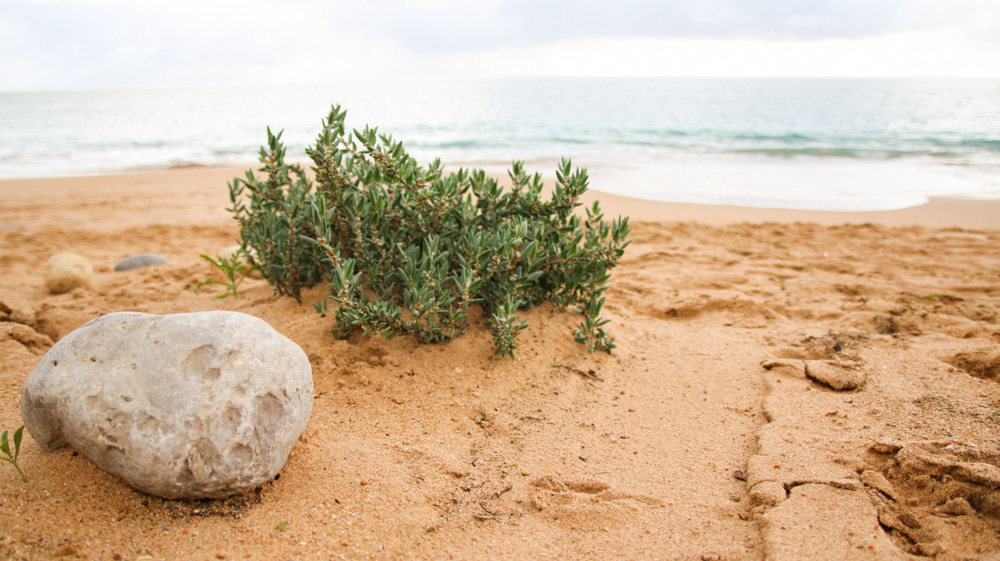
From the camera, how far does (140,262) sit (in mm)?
5438

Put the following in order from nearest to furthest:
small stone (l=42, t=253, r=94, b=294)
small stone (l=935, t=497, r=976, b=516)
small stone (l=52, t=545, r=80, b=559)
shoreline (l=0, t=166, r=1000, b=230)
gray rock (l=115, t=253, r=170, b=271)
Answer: small stone (l=52, t=545, r=80, b=559) < small stone (l=935, t=497, r=976, b=516) < small stone (l=42, t=253, r=94, b=294) < gray rock (l=115, t=253, r=170, b=271) < shoreline (l=0, t=166, r=1000, b=230)

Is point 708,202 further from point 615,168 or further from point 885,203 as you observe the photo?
point 615,168

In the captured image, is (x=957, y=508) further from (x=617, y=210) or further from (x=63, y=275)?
(x=617, y=210)

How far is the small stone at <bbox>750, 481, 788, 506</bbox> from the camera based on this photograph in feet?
7.15

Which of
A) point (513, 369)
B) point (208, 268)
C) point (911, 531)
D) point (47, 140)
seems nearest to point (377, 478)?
point (513, 369)

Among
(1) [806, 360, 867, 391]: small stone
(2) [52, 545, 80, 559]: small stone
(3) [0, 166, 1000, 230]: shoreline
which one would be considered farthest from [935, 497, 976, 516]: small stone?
(3) [0, 166, 1000, 230]: shoreline

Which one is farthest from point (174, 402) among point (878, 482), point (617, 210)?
point (617, 210)

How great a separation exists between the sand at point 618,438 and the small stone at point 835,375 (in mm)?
14

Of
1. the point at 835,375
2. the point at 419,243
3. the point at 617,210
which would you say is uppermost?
the point at 419,243

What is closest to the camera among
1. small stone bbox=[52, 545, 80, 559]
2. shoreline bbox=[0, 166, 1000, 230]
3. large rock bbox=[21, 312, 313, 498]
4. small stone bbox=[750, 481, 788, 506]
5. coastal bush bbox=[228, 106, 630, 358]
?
small stone bbox=[52, 545, 80, 559]

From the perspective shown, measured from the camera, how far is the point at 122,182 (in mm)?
11922

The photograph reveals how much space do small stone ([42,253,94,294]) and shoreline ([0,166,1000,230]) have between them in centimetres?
258

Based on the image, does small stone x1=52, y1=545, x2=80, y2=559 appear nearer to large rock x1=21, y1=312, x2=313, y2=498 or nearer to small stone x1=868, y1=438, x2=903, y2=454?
large rock x1=21, y1=312, x2=313, y2=498

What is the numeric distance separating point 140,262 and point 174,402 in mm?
4226
